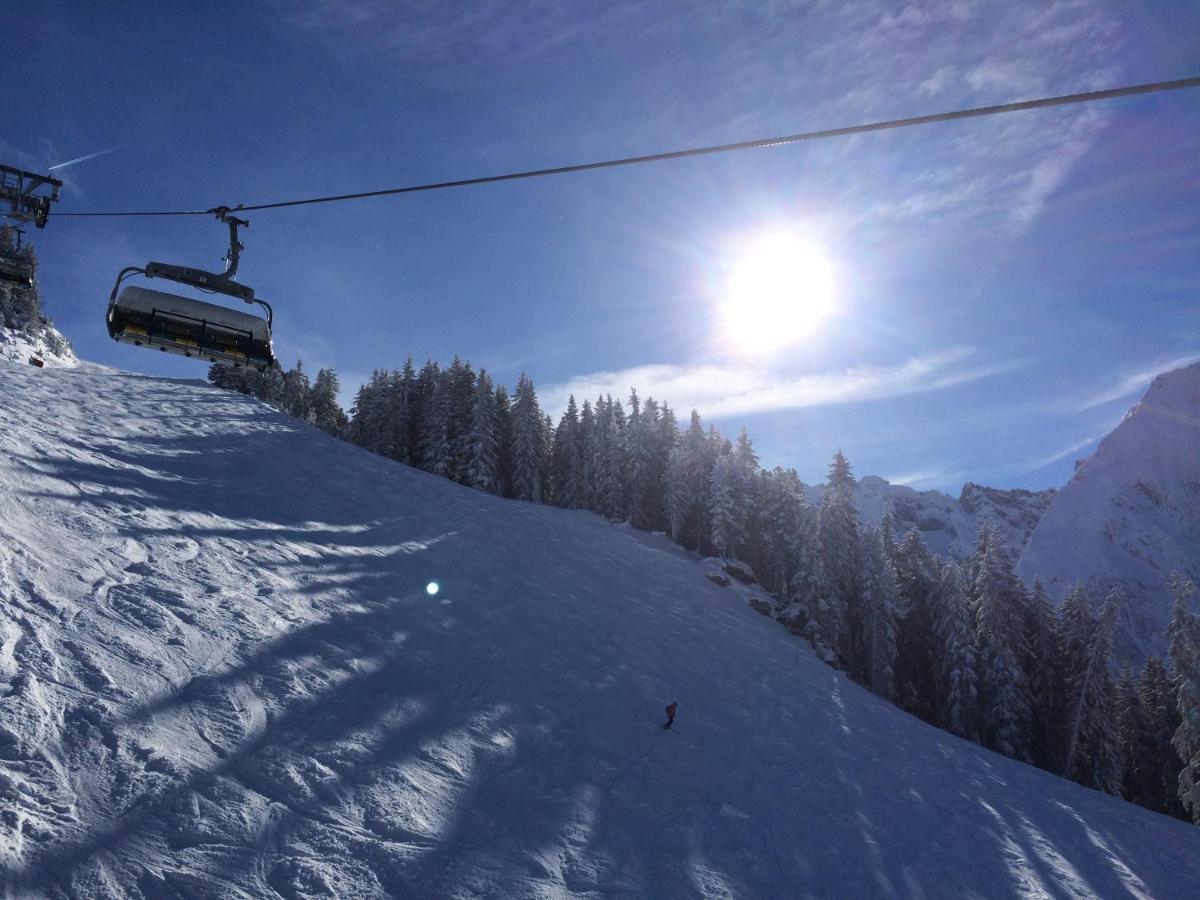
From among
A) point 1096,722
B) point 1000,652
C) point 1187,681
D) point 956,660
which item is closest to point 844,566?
point 956,660

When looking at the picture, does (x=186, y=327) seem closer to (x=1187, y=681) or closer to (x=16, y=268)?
(x=16, y=268)

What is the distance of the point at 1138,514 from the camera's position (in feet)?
485

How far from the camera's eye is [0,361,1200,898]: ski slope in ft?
24.1

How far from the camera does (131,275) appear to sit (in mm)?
10398

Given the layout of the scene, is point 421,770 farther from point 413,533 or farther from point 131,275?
point 413,533

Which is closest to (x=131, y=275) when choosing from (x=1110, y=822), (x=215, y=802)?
(x=215, y=802)

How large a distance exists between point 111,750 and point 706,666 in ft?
58.8

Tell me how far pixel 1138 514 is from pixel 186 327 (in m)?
195

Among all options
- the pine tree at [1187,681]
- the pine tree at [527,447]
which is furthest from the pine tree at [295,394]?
the pine tree at [1187,681]

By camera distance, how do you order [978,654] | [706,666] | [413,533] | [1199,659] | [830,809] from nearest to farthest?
[830,809] < [706,666] < [1199,659] < [413,533] < [978,654]

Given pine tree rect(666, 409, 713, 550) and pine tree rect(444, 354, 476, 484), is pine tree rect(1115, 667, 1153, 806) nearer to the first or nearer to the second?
pine tree rect(666, 409, 713, 550)

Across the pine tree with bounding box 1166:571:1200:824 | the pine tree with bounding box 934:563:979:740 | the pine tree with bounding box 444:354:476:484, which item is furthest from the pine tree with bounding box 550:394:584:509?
the pine tree with bounding box 1166:571:1200:824

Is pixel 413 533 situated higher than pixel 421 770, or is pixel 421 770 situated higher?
pixel 413 533

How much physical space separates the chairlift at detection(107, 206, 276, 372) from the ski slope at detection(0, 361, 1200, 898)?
15.6 ft
